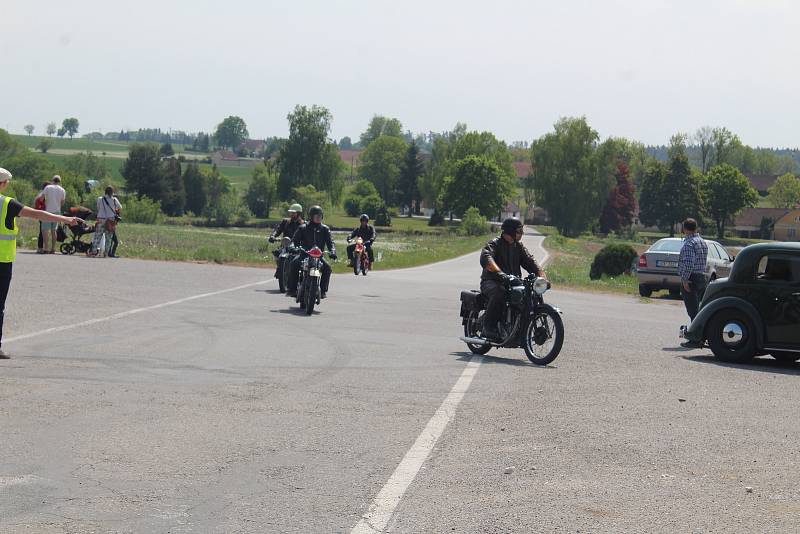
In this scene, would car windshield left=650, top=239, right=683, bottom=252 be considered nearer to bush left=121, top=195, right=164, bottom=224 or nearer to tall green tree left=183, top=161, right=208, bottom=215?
bush left=121, top=195, right=164, bottom=224

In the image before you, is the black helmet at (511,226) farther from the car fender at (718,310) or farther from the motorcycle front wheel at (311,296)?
the motorcycle front wheel at (311,296)

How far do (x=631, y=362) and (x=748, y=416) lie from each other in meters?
4.01

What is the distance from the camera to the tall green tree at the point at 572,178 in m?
129

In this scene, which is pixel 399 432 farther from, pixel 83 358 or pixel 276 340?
pixel 276 340

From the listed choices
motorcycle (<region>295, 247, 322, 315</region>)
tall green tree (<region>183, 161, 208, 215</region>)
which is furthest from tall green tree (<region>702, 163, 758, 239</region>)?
motorcycle (<region>295, 247, 322, 315</region>)

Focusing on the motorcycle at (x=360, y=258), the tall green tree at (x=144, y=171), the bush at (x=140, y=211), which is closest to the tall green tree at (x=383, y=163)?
the tall green tree at (x=144, y=171)

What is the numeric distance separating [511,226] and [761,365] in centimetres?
381

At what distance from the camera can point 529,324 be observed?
13367 mm

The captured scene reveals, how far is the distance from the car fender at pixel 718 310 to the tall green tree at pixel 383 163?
17054 cm

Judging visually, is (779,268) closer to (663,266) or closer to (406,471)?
(406,471)

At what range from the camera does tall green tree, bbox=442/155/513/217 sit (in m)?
140

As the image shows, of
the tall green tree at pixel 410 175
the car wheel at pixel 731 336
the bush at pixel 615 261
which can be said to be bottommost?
the bush at pixel 615 261

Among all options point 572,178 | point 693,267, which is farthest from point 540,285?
point 572,178

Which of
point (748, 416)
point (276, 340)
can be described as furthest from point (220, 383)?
point (748, 416)
